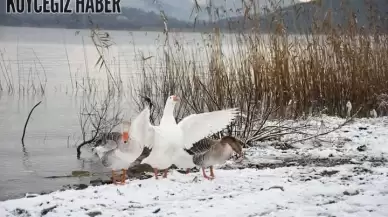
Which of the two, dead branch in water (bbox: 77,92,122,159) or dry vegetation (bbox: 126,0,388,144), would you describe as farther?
dry vegetation (bbox: 126,0,388,144)

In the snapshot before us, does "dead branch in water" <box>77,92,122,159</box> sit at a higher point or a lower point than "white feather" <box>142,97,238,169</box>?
lower

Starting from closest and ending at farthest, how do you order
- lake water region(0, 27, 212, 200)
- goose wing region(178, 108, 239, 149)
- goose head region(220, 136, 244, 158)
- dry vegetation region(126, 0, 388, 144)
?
goose wing region(178, 108, 239, 149)
goose head region(220, 136, 244, 158)
lake water region(0, 27, 212, 200)
dry vegetation region(126, 0, 388, 144)

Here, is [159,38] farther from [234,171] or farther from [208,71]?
[234,171]

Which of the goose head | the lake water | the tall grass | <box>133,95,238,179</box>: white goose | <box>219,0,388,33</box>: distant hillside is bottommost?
the lake water

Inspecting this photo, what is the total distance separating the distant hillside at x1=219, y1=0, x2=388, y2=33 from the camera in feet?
24.8

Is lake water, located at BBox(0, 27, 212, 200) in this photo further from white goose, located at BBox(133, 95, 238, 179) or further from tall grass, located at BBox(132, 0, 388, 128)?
white goose, located at BBox(133, 95, 238, 179)

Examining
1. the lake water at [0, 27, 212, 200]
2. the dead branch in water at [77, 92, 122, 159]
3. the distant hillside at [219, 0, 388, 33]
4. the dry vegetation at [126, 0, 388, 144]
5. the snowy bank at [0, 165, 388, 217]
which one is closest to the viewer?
the snowy bank at [0, 165, 388, 217]

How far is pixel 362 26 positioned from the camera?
8070 millimetres

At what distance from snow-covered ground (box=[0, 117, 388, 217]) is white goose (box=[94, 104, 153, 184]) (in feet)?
0.65

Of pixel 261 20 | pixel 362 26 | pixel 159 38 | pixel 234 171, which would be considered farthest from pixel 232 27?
pixel 234 171

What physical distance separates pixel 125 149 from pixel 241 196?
101 cm

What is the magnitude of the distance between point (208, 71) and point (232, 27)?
25.9 inches

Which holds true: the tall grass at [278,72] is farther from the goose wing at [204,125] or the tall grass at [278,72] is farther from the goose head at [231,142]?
the goose wing at [204,125]

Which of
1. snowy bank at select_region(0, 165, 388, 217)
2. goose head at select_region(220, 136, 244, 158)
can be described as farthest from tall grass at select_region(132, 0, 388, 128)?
snowy bank at select_region(0, 165, 388, 217)
